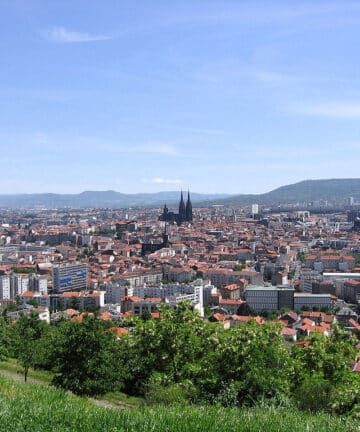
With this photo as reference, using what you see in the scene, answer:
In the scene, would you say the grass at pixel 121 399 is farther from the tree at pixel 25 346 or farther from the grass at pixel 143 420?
the grass at pixel 143 420

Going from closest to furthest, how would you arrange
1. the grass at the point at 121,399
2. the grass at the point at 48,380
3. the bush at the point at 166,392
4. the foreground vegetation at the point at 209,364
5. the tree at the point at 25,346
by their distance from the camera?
the bush at the point at 166,392, the foreground vegetation at the point at 209,364, the grass at the point at 121,399, the grass at the point at 48,380, the tree at the point at 25,346

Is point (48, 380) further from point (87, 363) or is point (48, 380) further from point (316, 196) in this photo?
point (316, 196)

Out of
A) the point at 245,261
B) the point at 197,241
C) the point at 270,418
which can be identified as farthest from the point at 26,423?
the point at 197,241

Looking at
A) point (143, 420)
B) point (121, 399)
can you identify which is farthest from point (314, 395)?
point (121, 399)

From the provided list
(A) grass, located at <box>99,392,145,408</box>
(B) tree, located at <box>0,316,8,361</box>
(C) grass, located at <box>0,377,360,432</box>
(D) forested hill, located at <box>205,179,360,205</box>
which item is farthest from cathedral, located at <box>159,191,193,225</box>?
(C) grass, located at <box>0,377,360,432</box>

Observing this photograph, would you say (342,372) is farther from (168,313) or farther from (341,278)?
(341,278)

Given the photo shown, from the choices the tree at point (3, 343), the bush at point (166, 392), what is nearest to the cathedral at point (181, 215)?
the tree at point (3, 343)

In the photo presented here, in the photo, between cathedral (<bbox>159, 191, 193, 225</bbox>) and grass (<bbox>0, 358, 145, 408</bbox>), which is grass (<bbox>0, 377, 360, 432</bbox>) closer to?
grass (<bbox>0, 358, 145, 408</bbox>)
